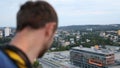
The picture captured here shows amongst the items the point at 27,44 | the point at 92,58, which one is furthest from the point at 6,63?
the point at 92,58

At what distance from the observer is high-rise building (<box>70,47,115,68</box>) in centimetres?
892

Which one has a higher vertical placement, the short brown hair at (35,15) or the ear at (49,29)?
the short brown hair at (35,15)

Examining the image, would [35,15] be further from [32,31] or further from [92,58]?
[92,58]

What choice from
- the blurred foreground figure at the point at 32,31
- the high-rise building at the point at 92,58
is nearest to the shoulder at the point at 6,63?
the blurred foreground figure at the point at 32,31

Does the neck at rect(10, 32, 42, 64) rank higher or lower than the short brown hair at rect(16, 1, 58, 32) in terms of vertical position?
lower

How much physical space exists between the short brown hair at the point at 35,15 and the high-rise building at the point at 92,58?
28.0ft

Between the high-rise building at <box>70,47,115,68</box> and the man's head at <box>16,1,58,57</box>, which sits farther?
the high-rise building at <box>70,47,115,68</box>

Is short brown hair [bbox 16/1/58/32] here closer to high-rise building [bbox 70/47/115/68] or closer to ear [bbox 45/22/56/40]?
ear [bbox 45/22/56/40]

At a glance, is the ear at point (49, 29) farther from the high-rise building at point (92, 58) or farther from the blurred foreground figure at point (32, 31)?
the high-rise building at point (92, 58)

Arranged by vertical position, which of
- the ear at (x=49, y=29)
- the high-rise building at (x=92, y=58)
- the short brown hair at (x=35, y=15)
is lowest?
the high-rise building at (x=92, y=58)

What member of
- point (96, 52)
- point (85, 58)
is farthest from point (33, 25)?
point (85, 58)

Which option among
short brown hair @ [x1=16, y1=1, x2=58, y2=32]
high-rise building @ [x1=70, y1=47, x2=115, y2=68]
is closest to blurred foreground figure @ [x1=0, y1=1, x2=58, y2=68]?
short brown hair @ [x1=16, y1=1, x2=58, y2=32]

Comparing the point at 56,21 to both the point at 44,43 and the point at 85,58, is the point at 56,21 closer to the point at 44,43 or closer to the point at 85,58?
the point at 44,43

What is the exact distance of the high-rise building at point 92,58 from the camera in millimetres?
8922
